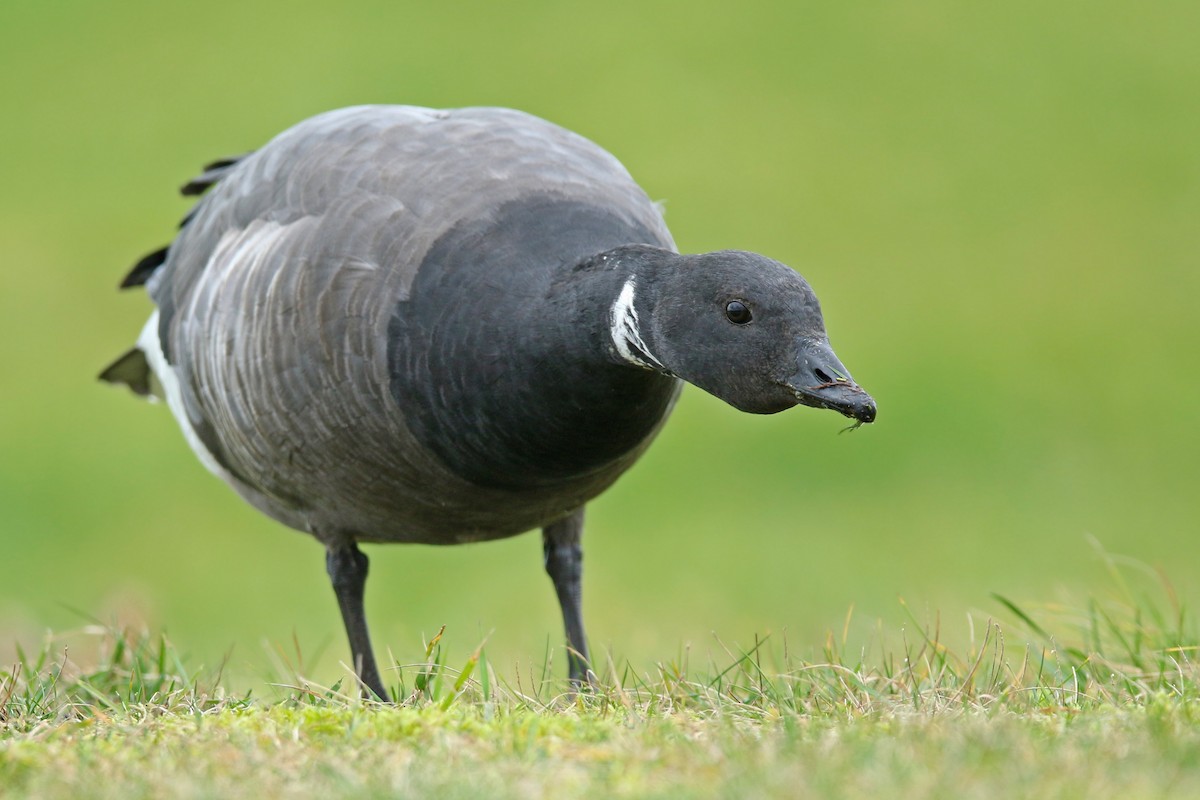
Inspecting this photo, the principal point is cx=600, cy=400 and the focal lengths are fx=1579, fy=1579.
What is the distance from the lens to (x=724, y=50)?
21.2m

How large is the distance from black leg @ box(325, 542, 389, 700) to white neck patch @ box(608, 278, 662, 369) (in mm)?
2141

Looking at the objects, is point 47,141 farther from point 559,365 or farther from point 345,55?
point 559,365

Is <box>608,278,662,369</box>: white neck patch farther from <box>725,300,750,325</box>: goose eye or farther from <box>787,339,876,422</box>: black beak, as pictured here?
<box>787,339,876,422</box>: black beak

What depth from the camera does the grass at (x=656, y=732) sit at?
10.8 feet

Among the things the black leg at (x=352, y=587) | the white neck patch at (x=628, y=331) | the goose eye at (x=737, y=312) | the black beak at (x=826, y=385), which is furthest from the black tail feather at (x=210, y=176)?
the black beak at (x=826, y=385)

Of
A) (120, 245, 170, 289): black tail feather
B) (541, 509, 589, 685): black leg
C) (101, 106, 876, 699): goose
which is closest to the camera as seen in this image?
(101, 106, 876, 699): goose

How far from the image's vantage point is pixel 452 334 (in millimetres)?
5008

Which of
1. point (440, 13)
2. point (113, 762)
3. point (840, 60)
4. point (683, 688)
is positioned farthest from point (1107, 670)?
point (440, 13)

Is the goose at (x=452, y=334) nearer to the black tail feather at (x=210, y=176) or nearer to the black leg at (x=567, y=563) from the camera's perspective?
the black leg at (x=567, y=563)

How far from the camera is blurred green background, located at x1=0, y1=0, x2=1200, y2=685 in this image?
46.1 feet

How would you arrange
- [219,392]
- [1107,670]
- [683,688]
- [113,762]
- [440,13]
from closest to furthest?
[113,762] → [683,688] → [1107,670] → [219,392] → [440,13]

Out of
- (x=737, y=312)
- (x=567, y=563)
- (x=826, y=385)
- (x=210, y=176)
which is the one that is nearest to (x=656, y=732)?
(x=826, y=385)

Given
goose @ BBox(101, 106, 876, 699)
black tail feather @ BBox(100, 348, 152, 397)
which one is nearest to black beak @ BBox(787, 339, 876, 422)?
goose @ BBox(101, 106, 876, 699)

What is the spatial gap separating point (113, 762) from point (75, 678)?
1423 millimetres
